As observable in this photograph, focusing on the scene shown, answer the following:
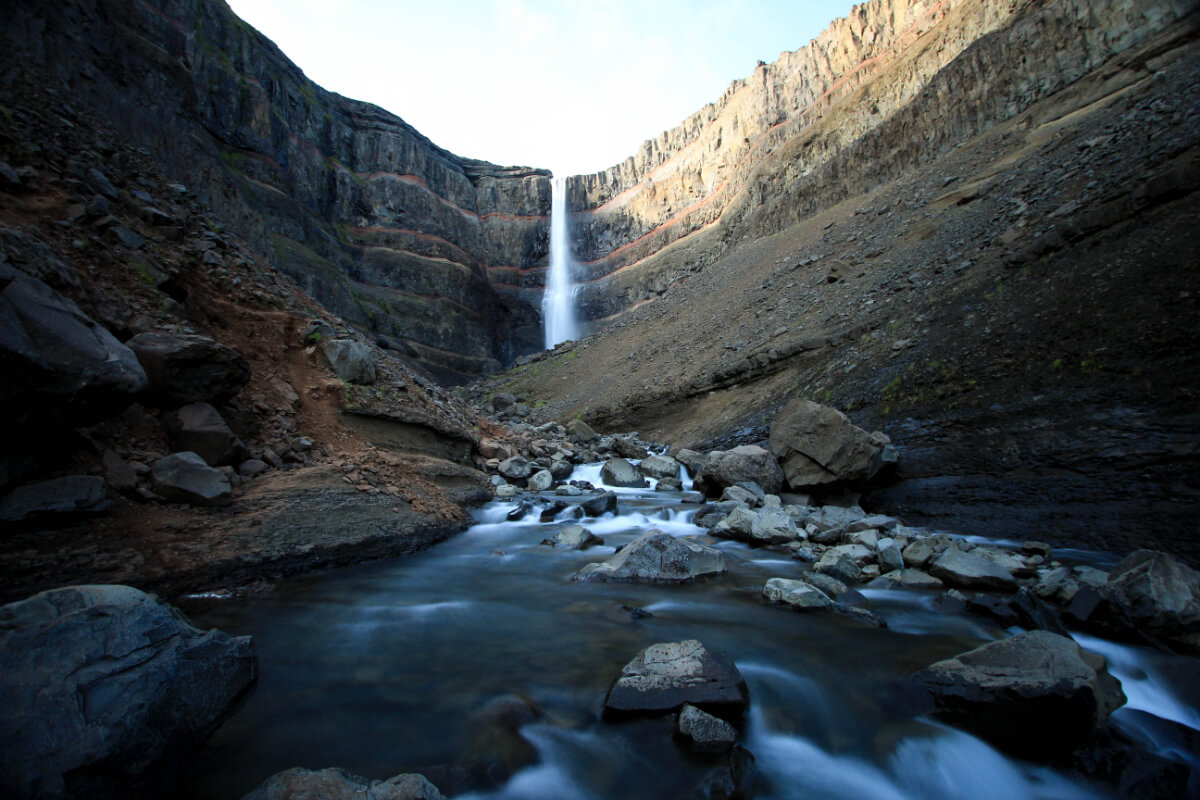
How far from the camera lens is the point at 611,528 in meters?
7.38

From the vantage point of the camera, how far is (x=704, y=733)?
2.65 m

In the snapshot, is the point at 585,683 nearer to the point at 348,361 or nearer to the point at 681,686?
the point at 681,686

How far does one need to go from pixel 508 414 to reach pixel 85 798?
2106cm

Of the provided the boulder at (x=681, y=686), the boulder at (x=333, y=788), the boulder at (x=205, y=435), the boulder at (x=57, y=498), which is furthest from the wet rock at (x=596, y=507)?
the boulder at (x=333, y=788)

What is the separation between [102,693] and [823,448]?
7.59 metres

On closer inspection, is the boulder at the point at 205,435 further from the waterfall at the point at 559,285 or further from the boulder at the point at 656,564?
the waterfall at the point at 559,285

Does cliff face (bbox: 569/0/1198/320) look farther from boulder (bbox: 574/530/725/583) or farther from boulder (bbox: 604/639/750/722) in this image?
boulder (bbox: 604/639/750/722)

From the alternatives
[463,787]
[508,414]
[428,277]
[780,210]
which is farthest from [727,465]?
[428,277]

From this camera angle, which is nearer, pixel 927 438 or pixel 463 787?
pixel 463 787

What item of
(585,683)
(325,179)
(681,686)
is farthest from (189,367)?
(325,179)

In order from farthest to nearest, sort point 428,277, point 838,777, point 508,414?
point 428,277
point 508,414
point 838,777

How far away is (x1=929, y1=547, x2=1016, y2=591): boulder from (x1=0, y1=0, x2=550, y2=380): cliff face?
60.4 ft

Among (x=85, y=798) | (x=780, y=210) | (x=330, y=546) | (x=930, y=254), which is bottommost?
(x=85, y=798)

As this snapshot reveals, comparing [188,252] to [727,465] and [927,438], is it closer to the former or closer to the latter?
[727,465]
